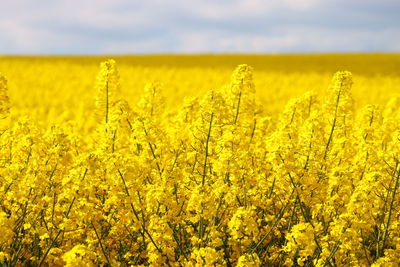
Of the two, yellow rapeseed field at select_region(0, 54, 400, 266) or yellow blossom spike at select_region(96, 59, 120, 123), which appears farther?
yellow blossom spike at select_region(96, 59, 120, 123)

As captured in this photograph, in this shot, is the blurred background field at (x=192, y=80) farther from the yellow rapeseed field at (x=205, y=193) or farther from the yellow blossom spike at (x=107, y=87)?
the yellow rapeseed field at (x=205, y=193)

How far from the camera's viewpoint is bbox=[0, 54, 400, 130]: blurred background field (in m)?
23.2

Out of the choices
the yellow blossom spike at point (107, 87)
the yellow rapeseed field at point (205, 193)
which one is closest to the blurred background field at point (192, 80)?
the yellow blossom spike at point (107, 87)

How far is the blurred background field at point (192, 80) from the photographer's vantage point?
915 inches

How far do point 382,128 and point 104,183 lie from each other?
423 cm

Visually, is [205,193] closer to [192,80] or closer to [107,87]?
[107,87]

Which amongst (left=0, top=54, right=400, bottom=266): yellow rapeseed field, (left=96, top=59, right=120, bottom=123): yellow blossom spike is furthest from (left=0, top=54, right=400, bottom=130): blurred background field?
(left=0, top=54, right=400, bottom=266): yellow rapeseed field

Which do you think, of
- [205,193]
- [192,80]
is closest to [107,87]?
[205,193]

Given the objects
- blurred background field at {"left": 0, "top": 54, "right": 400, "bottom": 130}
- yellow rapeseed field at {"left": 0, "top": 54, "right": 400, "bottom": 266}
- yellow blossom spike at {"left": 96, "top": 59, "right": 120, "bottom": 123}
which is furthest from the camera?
blurred background field at {"left": 0, "top": 54, "right": 400, "bottom": 130}

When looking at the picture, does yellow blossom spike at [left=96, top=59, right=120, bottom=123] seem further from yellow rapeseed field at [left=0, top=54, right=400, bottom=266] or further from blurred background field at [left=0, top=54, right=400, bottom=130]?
blurred background field at [left=0, top=54, right=400, bottom=130]

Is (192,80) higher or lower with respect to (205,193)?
lower

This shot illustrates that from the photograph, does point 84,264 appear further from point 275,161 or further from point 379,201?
point 379,201

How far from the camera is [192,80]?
109ft

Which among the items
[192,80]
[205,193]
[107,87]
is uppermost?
[107,87]
